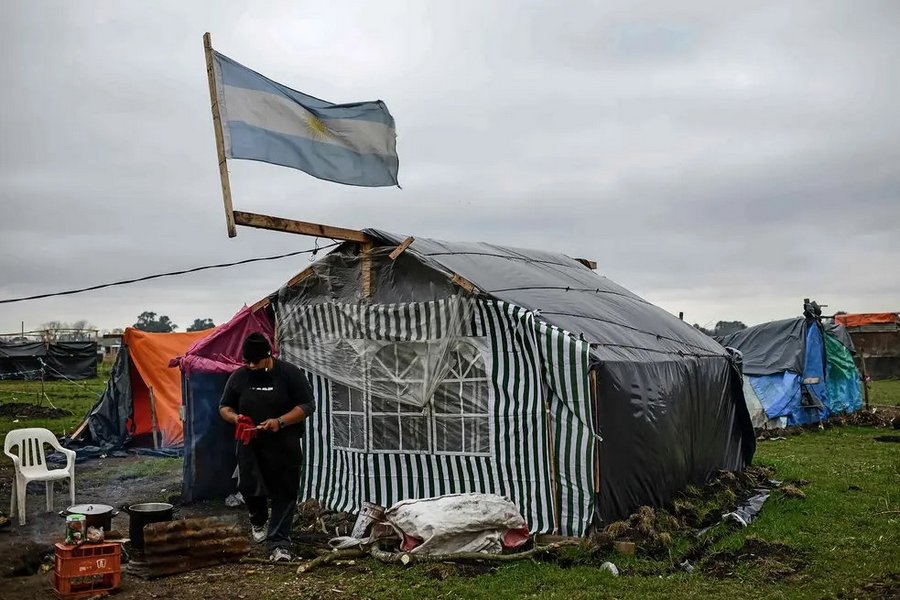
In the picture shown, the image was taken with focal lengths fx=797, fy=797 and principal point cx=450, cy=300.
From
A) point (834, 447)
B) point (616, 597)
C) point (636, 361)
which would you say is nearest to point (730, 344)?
point (834, 447)

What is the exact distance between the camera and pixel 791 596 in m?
5.27

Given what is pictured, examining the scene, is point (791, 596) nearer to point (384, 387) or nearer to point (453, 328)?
point (453, 328)

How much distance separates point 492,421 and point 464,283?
1.30m

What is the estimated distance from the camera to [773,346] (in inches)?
627

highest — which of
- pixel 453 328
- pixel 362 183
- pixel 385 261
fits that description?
pixel 362 183

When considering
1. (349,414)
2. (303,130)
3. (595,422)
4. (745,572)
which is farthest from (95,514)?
(745,572)

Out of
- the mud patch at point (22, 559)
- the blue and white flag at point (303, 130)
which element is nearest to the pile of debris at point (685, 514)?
the blue and white flag at point (303, 130)

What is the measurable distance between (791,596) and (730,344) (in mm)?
12238

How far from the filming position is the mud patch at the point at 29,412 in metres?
17.2

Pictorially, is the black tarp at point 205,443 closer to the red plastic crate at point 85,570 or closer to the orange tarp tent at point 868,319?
the red plastic crate at point 85,570

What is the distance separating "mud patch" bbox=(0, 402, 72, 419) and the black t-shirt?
12.7 m

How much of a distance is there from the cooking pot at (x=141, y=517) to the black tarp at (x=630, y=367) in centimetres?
299

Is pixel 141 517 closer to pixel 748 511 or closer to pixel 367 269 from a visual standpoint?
pixel 367 269

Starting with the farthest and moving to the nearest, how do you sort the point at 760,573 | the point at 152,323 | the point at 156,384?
the point at 152,323 < the point at 156,384 < the point at 760,573
